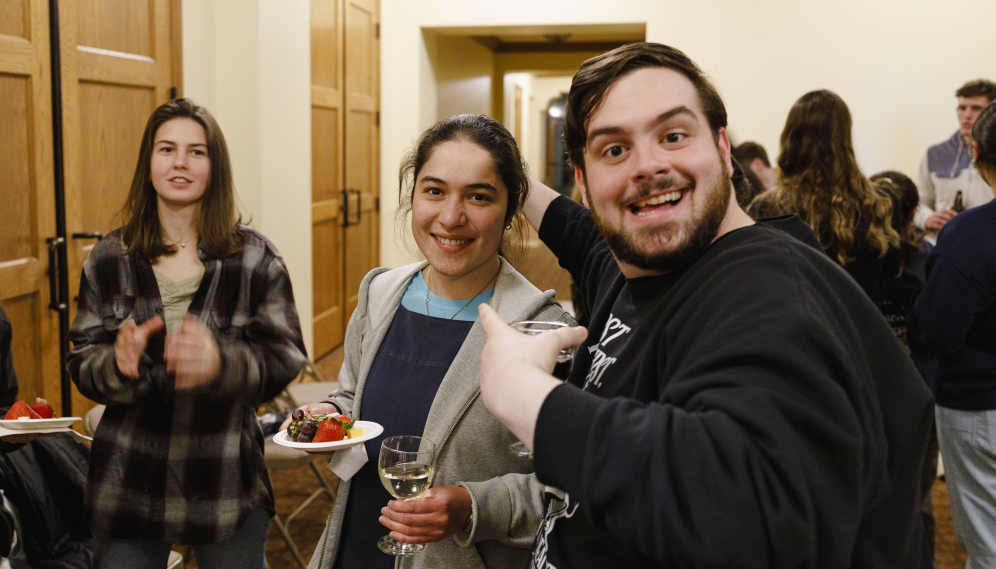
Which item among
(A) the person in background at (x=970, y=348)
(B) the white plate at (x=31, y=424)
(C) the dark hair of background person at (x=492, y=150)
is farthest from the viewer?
(A) the person in background at (x=970, y=348)

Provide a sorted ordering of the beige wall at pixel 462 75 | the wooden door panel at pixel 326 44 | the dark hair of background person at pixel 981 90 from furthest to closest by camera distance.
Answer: the beige wall at pixel 462 75
the wooden door panel at pixel 326 44
the dark hair of background person at pixel 981 90

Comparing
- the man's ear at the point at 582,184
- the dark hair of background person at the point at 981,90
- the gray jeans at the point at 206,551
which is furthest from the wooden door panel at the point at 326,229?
the man's ear at the point at 582,184

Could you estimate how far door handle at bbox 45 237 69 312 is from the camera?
9.93 ft

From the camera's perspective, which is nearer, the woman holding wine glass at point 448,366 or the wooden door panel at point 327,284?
the woman holding wine glass at point 448,366

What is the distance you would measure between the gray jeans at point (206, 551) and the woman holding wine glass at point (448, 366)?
445 millimetres

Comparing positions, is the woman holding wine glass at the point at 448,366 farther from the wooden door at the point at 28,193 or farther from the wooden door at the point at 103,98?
the wooden door at the point at 103,98

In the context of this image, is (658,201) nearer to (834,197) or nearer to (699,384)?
(699,384)

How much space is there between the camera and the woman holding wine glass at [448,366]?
134 cm

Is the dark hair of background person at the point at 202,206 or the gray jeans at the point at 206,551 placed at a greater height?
the dark hair of background person at the point at 202,206

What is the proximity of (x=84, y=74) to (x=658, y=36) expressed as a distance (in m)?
4.26

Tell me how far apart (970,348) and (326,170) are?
14.4ft

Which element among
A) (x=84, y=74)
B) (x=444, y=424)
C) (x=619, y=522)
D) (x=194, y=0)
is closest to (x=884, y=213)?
(x=444, y=424)

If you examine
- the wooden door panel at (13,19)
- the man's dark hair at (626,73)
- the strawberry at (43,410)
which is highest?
the wooden door panel at (13,19)

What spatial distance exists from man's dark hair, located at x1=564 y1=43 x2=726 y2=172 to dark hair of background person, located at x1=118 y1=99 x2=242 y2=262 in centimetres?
117
